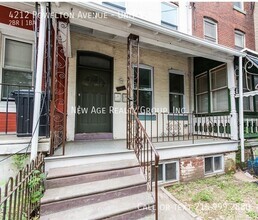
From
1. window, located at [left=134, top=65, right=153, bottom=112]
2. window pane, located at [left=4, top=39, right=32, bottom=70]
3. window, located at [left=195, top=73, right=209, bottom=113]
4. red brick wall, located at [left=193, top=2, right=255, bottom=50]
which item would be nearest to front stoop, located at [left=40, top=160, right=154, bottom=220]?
window pane, located at [left=4, top=39, right=32, bottom=70]

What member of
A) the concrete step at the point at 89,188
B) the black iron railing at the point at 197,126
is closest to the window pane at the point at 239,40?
the black iron railing at the point at 197,126

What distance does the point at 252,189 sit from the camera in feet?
13.1

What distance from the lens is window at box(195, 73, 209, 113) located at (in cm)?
666

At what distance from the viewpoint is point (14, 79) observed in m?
4.41

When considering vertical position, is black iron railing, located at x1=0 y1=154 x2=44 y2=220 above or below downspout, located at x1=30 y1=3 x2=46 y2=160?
below

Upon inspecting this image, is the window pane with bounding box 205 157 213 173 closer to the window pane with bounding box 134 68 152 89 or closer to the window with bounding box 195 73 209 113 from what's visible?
the window with bounding box 195 73 209 113

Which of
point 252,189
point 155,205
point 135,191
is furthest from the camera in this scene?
point 252,189

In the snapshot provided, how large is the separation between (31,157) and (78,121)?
8.42 ft

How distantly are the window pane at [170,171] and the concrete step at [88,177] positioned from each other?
1.31 meters

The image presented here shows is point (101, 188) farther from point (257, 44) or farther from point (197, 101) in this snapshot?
point (257, 44)

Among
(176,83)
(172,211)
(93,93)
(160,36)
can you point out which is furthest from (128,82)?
(176,83)

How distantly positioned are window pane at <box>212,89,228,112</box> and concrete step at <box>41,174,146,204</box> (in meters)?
4.23

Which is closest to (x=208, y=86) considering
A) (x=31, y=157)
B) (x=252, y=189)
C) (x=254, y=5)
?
(x=252, y=189)

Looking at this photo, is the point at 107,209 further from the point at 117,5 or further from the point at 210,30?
the point at 210,30
